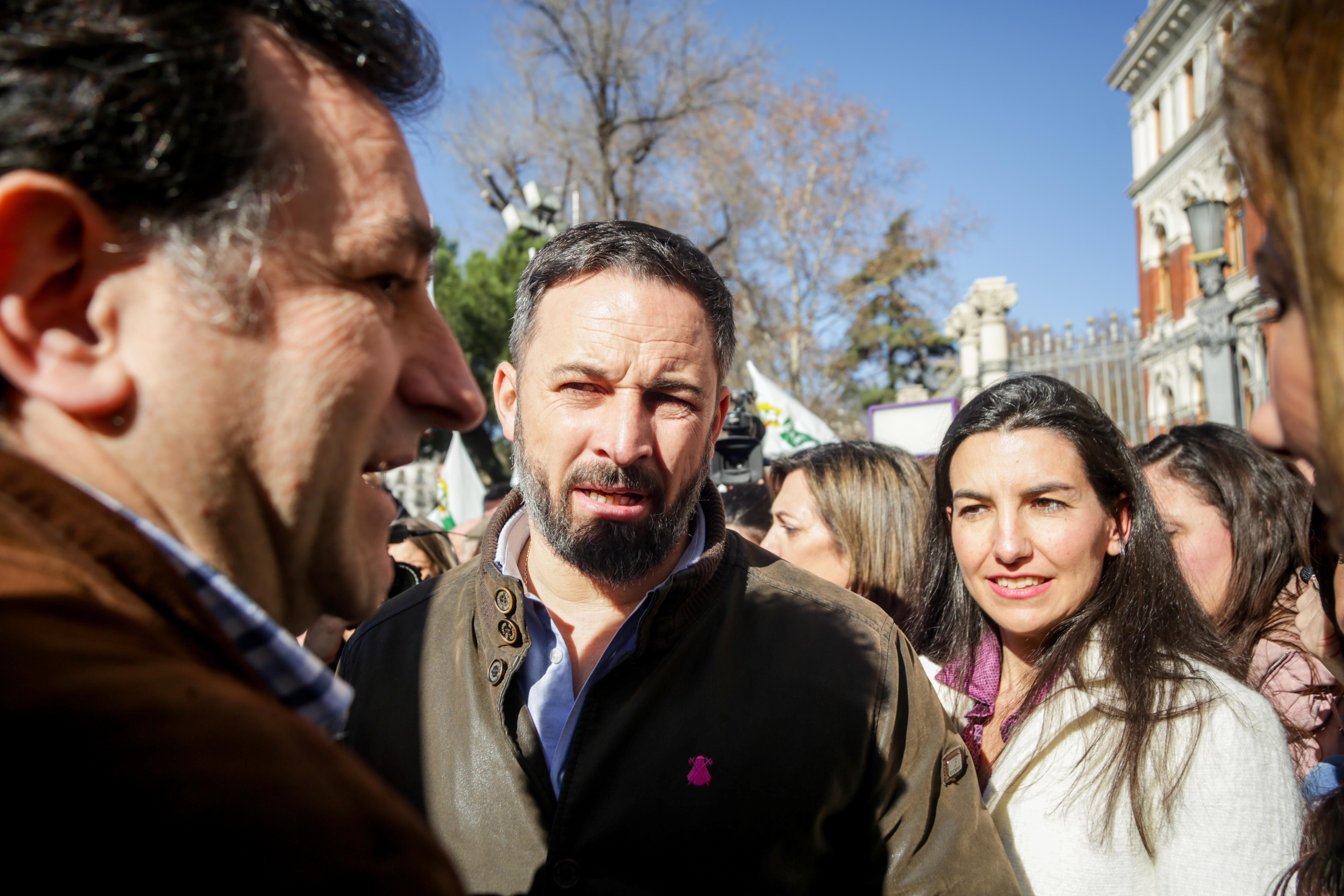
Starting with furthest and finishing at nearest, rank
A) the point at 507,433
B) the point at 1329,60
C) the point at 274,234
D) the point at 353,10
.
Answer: the point at 507,433, the point at 353,10, the point at 274,234, the point at 1329,60

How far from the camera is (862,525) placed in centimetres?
367

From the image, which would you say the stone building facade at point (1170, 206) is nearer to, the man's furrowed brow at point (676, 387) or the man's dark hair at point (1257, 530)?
the man's dark hair at point (1257, 530)

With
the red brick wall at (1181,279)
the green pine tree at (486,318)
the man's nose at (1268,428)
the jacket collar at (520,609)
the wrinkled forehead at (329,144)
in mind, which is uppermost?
the red brick wall at (1181,279)

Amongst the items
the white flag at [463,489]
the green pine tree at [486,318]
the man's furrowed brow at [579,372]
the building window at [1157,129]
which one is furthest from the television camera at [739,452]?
the building window at [1157,129]

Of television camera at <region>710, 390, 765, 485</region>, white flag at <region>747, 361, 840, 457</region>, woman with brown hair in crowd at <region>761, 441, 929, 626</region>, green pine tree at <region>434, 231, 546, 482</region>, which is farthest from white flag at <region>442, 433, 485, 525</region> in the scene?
green pine tree at <region>434, 231, 546, 482</region>

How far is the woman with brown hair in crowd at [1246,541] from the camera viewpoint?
124 inches

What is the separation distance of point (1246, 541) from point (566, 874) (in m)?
2.99

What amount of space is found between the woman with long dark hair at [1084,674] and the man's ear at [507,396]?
137 cm

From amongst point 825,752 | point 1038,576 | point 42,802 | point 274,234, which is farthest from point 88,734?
point 1038,576

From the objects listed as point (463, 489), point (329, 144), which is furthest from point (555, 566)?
point (463, 489)

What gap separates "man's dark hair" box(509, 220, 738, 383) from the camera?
2285 mm

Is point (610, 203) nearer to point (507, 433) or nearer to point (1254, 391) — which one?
point (1254, 391)

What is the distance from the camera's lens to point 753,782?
1.74m

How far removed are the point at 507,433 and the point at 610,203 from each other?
17.9 meters
